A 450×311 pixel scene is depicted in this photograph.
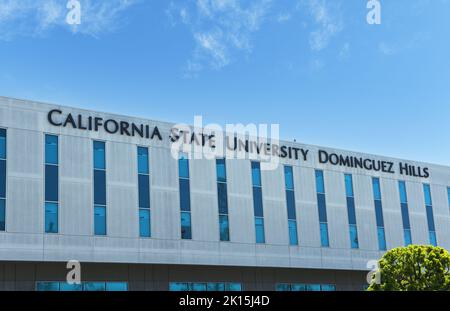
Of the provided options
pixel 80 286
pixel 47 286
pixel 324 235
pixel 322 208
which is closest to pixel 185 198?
pixel 80 286

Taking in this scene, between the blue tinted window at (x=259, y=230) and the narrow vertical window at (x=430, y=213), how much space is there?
16134 millimetres

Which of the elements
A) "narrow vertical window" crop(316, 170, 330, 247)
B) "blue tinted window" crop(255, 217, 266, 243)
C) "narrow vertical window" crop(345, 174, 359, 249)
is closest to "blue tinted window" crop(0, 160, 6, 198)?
"blue tinted window" crop(255, 217, 266, 243)

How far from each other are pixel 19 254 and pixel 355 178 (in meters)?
25.5

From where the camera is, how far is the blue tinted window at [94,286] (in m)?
38.4

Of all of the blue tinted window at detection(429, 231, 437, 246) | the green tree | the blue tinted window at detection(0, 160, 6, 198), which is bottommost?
the green tree

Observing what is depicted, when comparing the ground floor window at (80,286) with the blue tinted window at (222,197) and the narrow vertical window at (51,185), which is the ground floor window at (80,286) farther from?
the blue tinted window at (222,197)

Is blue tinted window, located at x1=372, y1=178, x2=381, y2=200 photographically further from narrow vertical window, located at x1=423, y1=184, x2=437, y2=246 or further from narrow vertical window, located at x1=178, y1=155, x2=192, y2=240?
narrow vertical window, located at x1=178, y1=155, x2=192, y2=240

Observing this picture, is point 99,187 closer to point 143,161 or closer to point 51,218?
point 51,218

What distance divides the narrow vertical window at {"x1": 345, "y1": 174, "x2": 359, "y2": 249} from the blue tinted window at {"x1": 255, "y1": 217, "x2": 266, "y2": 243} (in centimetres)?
789

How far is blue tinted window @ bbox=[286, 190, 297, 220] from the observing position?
4641 cm
